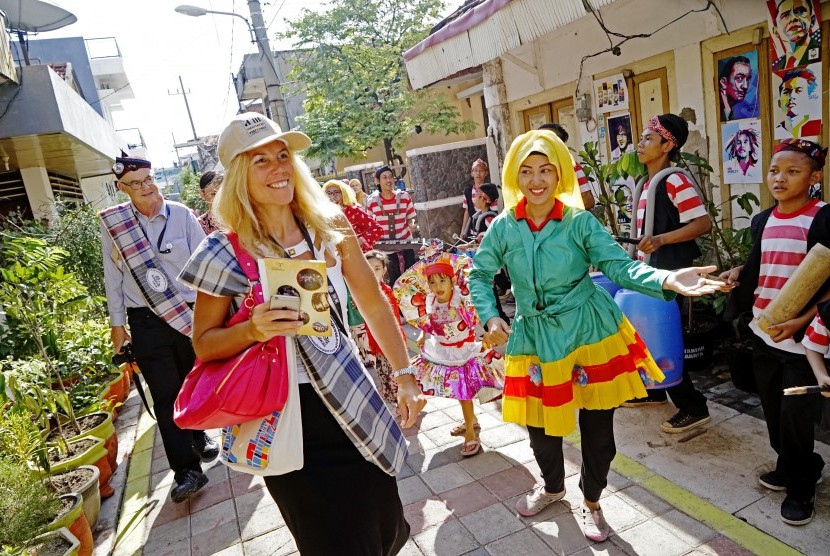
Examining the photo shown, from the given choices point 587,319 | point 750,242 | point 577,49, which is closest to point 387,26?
point 577,49

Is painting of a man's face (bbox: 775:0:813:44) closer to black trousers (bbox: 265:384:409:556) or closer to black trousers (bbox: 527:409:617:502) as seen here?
black trousers (bbox: 527:409:617:502)

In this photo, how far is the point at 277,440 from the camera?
6.01 feet

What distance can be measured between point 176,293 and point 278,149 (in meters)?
→ 2.06

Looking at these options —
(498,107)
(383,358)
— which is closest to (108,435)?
(383,358)

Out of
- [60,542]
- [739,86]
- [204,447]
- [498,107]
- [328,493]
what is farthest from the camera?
[498,107]

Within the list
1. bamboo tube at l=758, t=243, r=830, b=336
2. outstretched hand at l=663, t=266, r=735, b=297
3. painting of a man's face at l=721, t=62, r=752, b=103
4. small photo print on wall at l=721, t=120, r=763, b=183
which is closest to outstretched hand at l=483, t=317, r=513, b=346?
outstretched hand at l=663, t=266, r=735, b=297

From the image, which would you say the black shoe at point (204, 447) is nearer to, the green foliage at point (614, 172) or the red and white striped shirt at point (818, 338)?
the green foliage at point (614, 172)

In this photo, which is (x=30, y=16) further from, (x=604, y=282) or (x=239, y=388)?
(x=239, y=388)

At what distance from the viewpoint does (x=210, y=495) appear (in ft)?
12.8

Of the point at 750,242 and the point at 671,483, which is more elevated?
the point at 750,242

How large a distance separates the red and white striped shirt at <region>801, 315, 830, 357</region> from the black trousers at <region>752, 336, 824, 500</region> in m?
0.18

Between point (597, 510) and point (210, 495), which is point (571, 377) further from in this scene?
point (210, 495)

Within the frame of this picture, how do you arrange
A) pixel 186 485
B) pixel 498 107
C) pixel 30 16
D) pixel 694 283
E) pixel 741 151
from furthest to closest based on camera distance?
pixel 30 16
pixel 498 107
pixel 741 151
pixel 186 485
pixel 694 283

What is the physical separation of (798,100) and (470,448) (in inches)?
144
